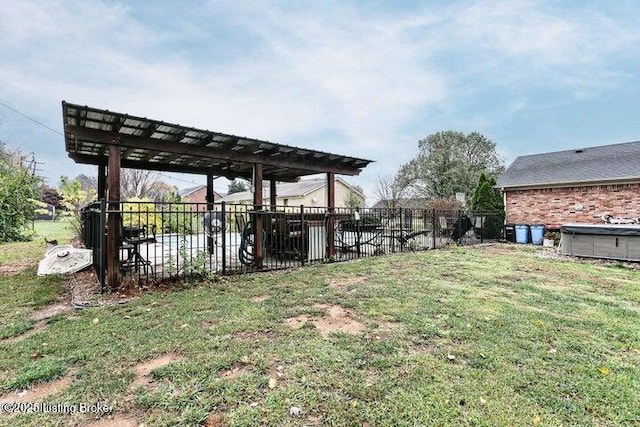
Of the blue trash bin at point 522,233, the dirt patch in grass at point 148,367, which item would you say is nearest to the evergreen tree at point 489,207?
the blue trash bin at point 522,233

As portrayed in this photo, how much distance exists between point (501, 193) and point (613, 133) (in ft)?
43.7

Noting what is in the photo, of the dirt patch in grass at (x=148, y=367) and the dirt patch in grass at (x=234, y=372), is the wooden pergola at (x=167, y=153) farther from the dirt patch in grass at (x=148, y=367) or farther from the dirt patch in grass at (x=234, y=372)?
the dirt patch in grass at (x=234, y=372)

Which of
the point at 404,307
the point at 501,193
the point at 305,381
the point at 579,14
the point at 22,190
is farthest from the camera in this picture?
the point at 501,193

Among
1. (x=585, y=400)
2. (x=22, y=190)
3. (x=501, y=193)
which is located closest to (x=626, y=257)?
(x=501, y=193)

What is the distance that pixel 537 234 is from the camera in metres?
13.4

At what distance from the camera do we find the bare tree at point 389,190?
29.5 m

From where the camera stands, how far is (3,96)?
17.8 metres

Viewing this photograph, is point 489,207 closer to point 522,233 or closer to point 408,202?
point 522,233

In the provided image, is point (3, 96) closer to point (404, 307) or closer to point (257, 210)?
point (257, 210)

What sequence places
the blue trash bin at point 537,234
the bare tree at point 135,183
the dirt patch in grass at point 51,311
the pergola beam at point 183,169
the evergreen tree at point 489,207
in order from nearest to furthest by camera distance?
1. the dirt patch in grass at point 51,311
2. the pergola beam at point 183,169
3. the blue trash bin at point 537,234
4. the evergreen tree at point 489,207
5. the bare tree at point 135,183

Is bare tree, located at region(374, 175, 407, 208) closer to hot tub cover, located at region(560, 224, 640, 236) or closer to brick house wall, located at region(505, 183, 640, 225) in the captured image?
brick house wall, located at region(505, 183, 640, 225)

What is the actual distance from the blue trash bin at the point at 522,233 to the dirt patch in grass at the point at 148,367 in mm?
14811

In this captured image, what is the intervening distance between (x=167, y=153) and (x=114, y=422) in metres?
6.18

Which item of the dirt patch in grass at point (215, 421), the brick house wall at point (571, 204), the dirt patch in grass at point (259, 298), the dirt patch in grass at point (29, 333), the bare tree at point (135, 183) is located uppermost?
the bare tree at point (135, 183)
